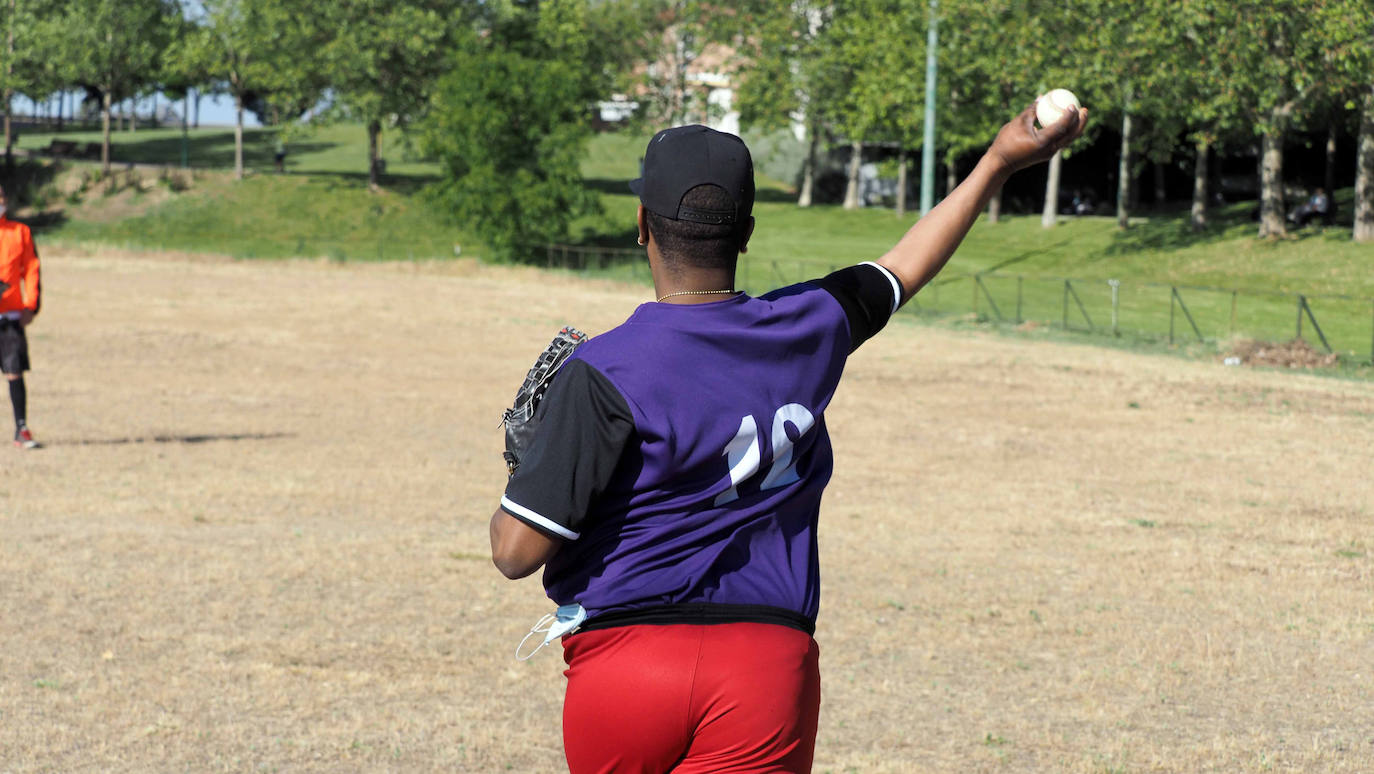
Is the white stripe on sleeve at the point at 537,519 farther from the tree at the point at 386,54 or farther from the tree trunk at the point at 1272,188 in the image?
the tree at the point at 386,54

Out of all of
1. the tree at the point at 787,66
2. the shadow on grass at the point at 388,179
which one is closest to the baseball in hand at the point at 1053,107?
the tree at the point at 787,66

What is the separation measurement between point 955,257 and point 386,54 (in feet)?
93.1

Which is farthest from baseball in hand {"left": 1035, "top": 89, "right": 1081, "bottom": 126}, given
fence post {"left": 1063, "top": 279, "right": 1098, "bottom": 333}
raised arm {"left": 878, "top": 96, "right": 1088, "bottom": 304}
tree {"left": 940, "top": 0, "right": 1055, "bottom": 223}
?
tree {"left": 940, "top": 0, "right": 1055, "bottom": 223}

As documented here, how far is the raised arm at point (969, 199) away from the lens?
3.04m

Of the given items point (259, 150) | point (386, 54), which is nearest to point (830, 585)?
point (386, 54)

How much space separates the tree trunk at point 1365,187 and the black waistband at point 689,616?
1596 inches

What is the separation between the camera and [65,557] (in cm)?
879

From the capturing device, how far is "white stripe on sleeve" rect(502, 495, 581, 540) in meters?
2.42

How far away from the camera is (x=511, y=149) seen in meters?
50.1

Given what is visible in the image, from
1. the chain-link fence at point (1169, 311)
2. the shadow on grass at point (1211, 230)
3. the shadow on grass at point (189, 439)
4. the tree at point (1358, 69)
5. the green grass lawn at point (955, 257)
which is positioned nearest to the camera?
the shadow on grass at point (189, 439)

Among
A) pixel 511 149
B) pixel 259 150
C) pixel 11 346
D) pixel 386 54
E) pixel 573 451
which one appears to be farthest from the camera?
pixel 259 150

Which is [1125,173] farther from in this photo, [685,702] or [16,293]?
[685,702]

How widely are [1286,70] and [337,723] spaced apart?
36150 millimetres

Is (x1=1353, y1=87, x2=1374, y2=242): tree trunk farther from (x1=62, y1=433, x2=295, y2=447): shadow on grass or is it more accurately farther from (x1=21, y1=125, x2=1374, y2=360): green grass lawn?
(x1=62, y1=433, x2=295, y2=447): shadow on grass
